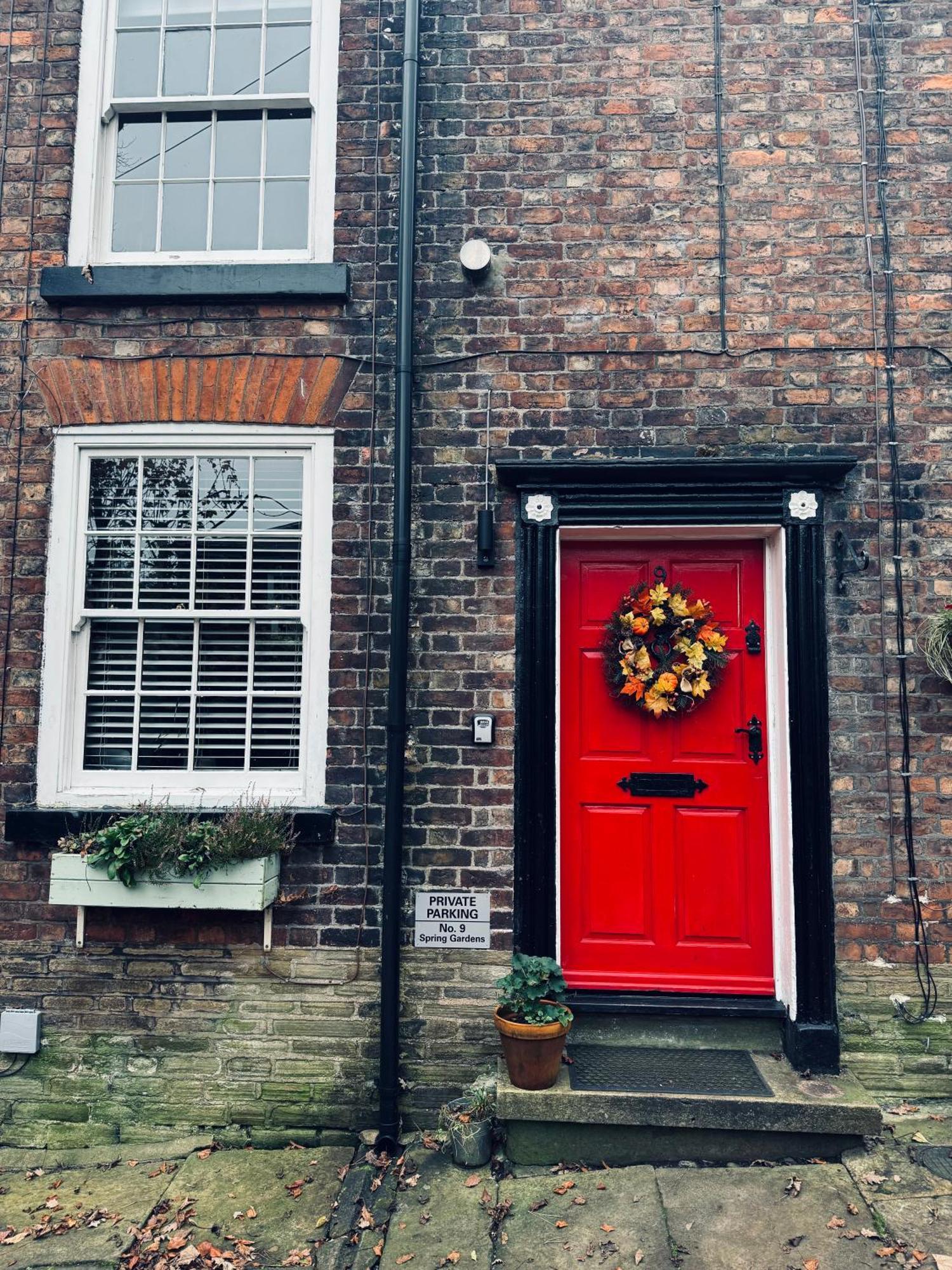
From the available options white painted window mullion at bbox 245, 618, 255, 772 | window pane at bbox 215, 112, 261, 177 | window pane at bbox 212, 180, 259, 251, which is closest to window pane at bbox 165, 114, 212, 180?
window pane at bbox 215, 112, 261, 177

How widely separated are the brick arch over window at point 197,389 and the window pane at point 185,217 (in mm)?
685

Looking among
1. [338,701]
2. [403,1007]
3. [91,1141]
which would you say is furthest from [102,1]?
[91,1141]

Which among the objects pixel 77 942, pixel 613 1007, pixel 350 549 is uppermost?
pixel 350 549

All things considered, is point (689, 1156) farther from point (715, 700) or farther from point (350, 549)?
point (350, 549)

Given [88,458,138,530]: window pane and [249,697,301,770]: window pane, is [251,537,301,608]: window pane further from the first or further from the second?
[88,458,138,530]: window pane

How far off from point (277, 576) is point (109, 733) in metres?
1.14

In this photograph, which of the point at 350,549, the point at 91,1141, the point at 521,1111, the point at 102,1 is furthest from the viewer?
the point at 102,1

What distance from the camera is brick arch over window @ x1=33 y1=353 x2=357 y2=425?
412 centimetres

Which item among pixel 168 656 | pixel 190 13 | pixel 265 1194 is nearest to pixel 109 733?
pixel 168 656

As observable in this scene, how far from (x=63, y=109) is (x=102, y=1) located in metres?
0.64

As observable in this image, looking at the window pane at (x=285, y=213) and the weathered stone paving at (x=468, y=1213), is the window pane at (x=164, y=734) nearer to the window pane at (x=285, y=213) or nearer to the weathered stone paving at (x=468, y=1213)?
the weathered stone paving at (x=468, y=1213)

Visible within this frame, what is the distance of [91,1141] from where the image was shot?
12.6 feet

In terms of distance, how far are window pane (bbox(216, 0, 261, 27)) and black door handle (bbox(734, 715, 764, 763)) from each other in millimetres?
4406

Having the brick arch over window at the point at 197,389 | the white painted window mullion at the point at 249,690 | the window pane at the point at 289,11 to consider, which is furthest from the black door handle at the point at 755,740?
the window pane at the point at 289,11
